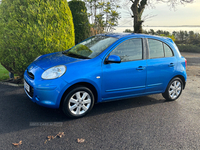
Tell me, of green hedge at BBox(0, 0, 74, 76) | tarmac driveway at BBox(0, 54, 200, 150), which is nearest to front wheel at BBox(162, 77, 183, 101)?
tarmac driveway at BBox(0, 54, 200, 150)

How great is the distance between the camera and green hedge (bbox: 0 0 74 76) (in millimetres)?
5918

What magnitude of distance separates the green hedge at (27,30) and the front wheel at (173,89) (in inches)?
142

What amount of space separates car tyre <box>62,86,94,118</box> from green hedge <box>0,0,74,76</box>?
107 inches

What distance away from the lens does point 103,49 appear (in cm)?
435

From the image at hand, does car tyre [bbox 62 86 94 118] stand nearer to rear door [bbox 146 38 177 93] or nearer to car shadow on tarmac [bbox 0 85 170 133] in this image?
car shadow on tarmac [bbox 0 85 170 133]

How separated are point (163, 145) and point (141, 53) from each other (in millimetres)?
2205

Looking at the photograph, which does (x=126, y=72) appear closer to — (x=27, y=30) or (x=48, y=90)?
(x=48, y=90)

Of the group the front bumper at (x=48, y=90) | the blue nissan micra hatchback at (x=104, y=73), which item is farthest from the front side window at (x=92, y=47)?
the front bumper at (x=48, y=90)

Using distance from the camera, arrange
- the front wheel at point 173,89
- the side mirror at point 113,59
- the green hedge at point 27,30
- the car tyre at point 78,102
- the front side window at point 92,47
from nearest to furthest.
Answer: the car tyre at point 78,102 < the side mirror at point 113,59 < the front side window at point 92,47 < the front wheel at point 173,89 < the green hedge at point 27,30

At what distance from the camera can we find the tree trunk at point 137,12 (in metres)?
10.5

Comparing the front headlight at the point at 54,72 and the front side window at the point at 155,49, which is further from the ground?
the front side window at the point at 155,49

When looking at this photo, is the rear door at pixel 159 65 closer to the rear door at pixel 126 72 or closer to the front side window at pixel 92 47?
the rear door at pixel 126 72

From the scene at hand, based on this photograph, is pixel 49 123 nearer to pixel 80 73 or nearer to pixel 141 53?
pixel 80 73

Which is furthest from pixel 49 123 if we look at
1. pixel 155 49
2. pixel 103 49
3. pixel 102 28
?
pixel 102 28
